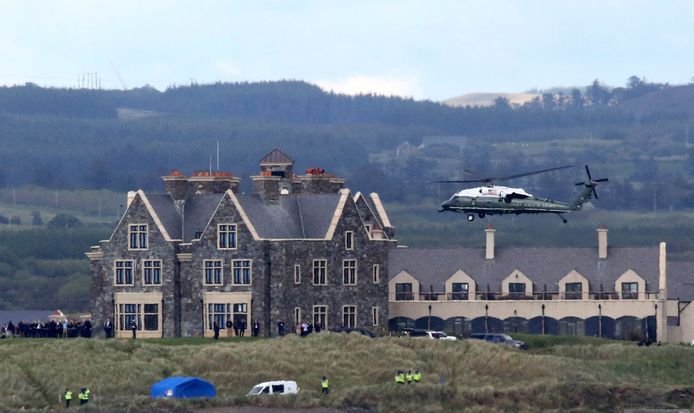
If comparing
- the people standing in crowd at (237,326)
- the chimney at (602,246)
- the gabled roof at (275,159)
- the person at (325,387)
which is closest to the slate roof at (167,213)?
the people standing in crowd at (237,326)

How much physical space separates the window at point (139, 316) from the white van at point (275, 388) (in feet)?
80.1

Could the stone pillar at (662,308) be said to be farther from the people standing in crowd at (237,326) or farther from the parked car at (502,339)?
the people standing in crowd at (237,326)

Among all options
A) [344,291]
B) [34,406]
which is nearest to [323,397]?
[34,406]

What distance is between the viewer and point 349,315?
138500mm

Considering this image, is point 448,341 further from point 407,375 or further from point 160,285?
point 160,285

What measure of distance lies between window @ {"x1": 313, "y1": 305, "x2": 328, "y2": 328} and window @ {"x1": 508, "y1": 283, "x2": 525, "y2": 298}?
14999 millimetres

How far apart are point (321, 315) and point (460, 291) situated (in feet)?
44.9

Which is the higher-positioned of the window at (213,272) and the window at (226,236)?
the window at (226,236)

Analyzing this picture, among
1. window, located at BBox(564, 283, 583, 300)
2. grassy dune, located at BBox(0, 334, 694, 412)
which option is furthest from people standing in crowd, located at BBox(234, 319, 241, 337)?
A: window, located at BBox(564, 283, 583, 300)

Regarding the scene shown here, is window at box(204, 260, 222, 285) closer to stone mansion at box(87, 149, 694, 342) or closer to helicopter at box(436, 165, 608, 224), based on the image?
stone mansion at box(87, 149, 694, 342)

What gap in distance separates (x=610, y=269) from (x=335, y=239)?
19825mm

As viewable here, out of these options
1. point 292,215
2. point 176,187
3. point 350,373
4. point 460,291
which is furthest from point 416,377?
point 460,291

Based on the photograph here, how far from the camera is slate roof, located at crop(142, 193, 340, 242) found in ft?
453

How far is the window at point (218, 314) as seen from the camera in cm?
13625
